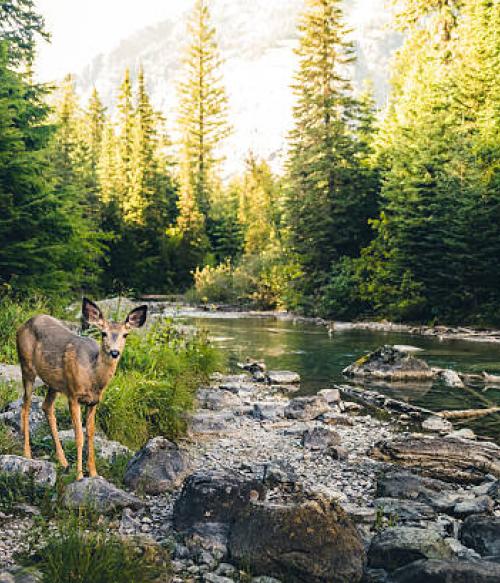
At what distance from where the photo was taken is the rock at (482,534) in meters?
5.33

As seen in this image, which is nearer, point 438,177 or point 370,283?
point 438,177

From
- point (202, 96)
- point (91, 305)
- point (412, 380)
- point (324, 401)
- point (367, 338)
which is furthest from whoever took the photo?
point (202, 96)

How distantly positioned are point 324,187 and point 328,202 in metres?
0.98

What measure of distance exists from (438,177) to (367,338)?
808 cm

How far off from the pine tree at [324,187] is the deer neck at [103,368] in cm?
2679

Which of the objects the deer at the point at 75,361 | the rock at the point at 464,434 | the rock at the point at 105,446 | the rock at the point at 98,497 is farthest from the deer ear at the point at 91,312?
the rock at the point at 464,434

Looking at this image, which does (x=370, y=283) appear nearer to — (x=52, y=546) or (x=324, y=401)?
(x=324, y=401)

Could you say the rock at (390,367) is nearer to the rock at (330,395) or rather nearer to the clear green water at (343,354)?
the clear green water at (343,354)

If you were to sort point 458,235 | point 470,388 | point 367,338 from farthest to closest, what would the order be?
point 458,235, point 367,338, point 470,388

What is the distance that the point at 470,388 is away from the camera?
13.7 metres

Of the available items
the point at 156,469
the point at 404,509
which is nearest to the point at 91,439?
the point at 156,469

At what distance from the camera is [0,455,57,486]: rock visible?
5820mm

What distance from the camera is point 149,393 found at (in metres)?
8.58

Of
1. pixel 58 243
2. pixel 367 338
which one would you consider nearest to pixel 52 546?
pixel 58 243
